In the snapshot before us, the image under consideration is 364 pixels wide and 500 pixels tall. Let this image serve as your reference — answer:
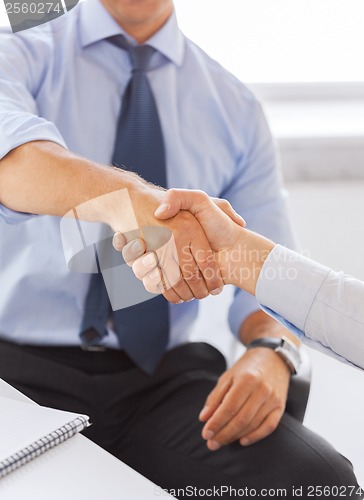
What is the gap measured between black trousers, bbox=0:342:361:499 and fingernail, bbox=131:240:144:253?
9.7 inches

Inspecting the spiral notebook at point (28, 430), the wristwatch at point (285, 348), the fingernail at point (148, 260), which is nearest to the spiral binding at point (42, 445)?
the spiral notebook at point (28, 430)

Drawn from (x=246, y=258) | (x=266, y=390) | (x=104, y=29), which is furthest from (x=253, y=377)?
(x=104, y=29)

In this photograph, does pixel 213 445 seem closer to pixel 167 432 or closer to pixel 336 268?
pixel 167 432

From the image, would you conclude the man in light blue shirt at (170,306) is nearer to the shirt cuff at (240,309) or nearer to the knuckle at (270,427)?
the knuckle at (270,427)

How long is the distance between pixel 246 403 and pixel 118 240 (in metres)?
0.32

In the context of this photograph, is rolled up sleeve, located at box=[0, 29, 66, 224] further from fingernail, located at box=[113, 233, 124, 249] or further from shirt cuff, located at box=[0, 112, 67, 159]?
fingernail, located at box=[113, 233, 124, 249]

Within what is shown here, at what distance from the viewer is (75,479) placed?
0.56 meters

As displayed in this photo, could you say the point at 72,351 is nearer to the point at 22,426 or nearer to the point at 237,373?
the point at 237,373

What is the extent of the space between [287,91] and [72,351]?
77 centimetres

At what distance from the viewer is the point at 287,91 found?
1.47 meters

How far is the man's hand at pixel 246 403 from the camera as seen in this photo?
92 cm

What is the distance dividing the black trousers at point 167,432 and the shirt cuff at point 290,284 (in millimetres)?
235

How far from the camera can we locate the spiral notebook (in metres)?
0.57

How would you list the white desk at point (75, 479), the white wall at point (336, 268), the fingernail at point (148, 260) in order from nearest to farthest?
1. the white desk at point (75, 479)
2. the fingernail at point (148, 260)
3. the white wall at point (336, 268)
